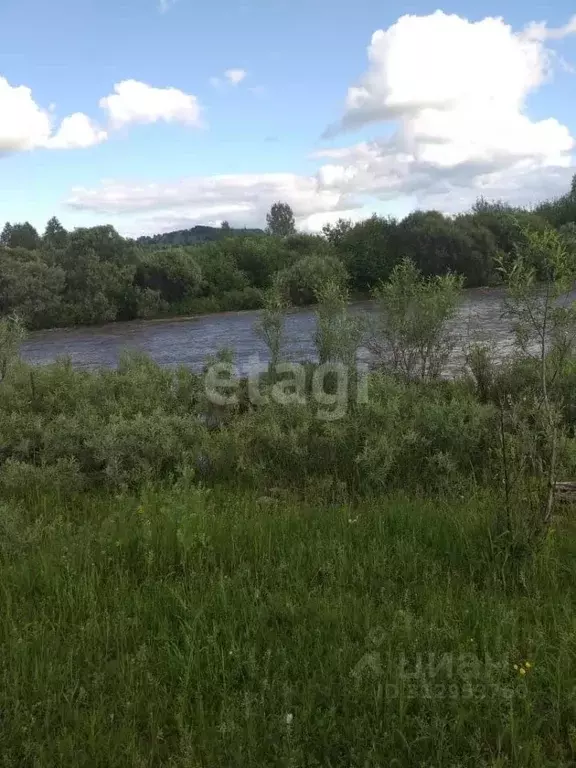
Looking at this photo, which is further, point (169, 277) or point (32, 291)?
point (169, 277)

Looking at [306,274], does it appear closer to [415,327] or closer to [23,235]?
[415,327]

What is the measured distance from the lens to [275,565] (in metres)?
3.82

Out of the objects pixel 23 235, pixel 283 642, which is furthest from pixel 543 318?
pixel 23 235

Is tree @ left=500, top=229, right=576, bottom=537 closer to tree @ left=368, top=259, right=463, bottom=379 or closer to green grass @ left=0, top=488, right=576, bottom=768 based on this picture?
green grass @ left=0, top=488, right=576, bottom=768

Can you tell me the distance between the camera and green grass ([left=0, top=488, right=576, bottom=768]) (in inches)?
96.8

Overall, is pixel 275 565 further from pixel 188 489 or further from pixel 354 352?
pixel 354 352

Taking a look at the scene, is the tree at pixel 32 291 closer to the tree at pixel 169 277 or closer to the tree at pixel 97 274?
the tree at pixel 97 274

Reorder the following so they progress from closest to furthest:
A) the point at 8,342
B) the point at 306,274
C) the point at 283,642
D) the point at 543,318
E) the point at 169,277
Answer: the point at 283,642, the point at 543,318, the point at 8,342, the point at 306,274, the point at 169,277

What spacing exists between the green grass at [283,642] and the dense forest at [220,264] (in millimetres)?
16936
